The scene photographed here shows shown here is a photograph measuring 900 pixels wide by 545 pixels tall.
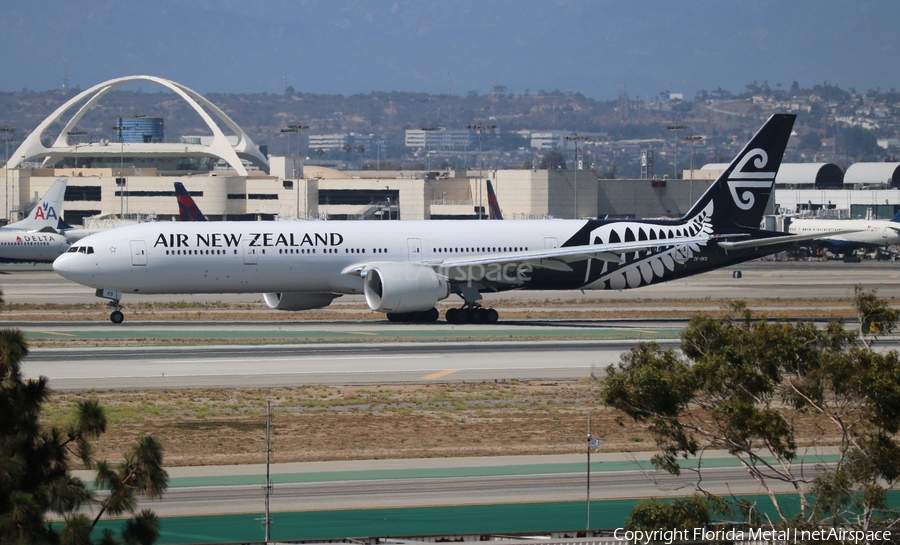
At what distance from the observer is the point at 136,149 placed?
153 meters

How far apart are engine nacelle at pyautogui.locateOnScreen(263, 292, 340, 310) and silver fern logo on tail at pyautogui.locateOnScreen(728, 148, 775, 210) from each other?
18.3 metres

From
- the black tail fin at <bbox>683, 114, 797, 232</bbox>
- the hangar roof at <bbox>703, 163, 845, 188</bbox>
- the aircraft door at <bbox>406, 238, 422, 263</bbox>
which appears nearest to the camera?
the aircraft door at <bbox>406, 238, 422, 263</bbox>

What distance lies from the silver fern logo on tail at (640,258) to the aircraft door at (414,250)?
284 inches

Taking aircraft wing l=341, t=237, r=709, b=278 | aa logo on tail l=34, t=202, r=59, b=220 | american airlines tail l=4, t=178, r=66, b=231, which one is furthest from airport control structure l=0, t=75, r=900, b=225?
aircraft wing l=341, t=237, r=709, b=278

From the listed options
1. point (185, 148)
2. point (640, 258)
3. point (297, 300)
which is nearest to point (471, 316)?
point (297, 300)

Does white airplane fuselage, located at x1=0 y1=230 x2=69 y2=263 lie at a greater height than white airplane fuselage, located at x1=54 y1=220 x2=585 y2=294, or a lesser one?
lesser

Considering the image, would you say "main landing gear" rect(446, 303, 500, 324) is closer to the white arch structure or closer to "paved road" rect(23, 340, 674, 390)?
"paved road" rect(23, 340, 674, 390)

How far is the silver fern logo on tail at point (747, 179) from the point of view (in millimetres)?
52812

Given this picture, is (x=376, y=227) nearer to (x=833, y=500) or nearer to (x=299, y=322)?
(x=299, y=322)

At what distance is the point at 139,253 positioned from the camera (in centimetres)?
4706

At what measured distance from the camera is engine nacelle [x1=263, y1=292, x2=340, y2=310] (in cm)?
5059

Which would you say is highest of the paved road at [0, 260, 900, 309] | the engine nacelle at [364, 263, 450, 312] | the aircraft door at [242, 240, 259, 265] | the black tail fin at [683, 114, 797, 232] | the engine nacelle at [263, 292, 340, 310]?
the black tail fin at [683, 114, 797, 232]

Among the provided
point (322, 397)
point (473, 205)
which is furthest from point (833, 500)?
point (473, 205)

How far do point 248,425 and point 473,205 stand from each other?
3987 inches
